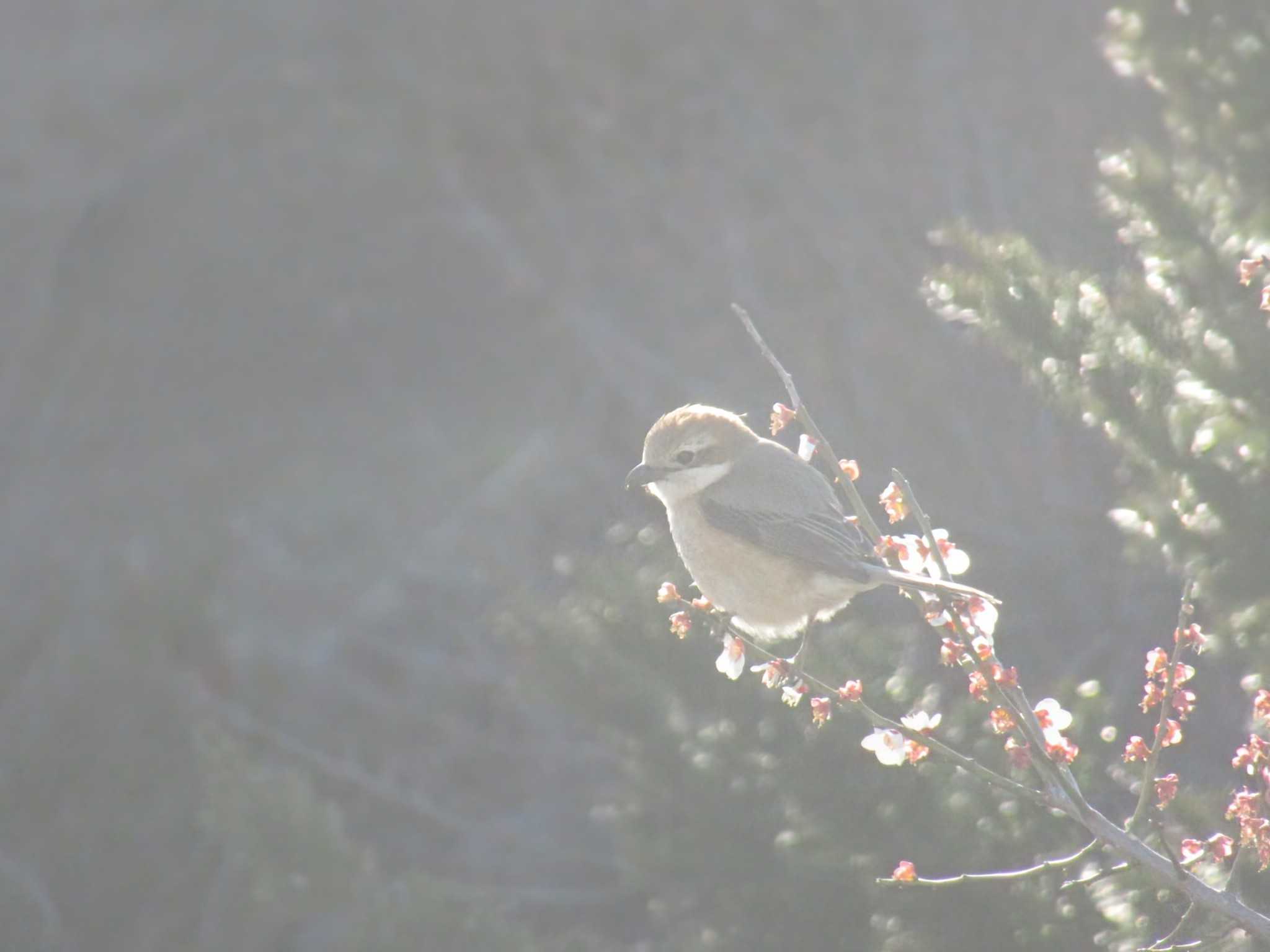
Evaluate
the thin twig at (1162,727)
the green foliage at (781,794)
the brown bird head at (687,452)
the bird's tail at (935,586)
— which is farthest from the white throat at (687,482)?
the thin twig at (1162,727)

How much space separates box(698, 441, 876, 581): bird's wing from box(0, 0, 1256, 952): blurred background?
0.73ft

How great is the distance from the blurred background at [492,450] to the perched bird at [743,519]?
135mm

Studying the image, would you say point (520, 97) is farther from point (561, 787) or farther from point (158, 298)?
point (561, 787)

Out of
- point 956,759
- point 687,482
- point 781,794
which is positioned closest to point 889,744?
point 956,759

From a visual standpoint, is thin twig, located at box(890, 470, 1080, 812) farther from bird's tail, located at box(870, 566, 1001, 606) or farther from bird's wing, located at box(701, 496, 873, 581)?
bird's wing, located at box(701, 496, 873, 581)

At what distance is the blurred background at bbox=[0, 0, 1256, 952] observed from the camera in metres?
3.23

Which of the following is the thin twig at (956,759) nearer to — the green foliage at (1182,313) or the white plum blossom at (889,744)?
the white plum blossom at (889,744)

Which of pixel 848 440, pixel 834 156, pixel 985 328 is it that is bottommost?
pixel 985 328

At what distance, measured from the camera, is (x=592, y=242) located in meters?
7.40

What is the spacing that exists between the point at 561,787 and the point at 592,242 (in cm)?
274

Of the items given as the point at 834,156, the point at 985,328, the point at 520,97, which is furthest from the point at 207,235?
the point at 985,328

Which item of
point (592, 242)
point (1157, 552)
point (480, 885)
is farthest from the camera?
point (592, 242)

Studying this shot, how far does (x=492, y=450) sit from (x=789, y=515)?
4295mm

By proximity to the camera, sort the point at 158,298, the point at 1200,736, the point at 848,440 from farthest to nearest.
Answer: the point at 158,298 < the point at 848,440 < the point at 1200,736
